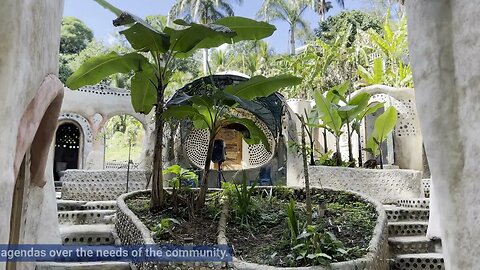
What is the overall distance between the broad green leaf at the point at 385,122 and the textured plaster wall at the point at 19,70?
892cm

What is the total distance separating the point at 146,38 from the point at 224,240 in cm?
256

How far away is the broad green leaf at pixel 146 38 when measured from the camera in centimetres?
439

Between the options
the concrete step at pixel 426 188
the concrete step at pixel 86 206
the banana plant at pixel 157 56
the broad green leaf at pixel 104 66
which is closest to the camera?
the banana plant at pixel 157 56

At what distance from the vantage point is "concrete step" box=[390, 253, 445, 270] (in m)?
5.01

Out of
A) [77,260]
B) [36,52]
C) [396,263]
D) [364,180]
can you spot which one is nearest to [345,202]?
[396,263]

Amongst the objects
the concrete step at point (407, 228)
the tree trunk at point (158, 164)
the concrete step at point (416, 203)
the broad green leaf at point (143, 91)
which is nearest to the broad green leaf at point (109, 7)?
the broad green leaf at point (143, 91)

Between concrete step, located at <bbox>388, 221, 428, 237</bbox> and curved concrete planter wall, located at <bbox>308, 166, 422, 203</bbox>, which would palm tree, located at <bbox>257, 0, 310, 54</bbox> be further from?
concrete step, located at <bbox>388, 221, 428, 237</bbox>

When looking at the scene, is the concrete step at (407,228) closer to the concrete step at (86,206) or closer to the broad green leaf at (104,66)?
the broad green leaf at (104,66)

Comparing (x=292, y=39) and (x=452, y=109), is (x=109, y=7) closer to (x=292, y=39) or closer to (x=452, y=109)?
(x=452, y=109)

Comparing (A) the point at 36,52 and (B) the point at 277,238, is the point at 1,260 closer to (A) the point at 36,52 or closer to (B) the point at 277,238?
(A) the point at 36,52

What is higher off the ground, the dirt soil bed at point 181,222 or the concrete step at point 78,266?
the dirt soil bed at point 181,222

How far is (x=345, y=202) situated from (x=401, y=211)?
1.49 meters

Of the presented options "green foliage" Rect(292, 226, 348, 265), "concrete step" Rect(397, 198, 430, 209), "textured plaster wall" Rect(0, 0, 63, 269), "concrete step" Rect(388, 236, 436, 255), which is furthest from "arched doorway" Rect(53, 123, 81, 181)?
"textured plaster wall" Rect(0, 0, 63, 269)

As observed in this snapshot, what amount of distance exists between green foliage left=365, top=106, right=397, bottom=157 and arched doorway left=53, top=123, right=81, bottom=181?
12.7 m
